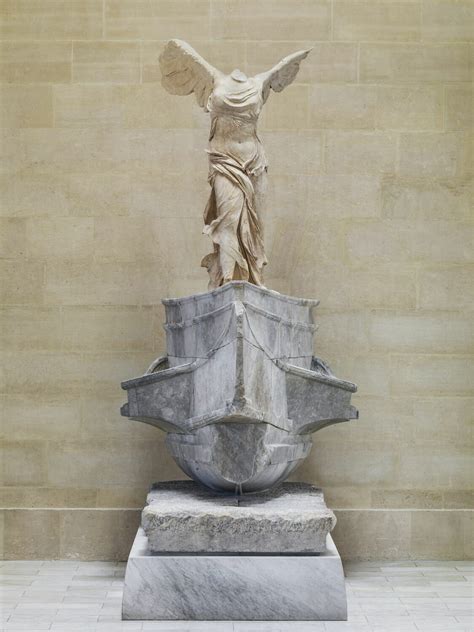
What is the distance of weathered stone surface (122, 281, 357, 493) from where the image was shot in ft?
24.9

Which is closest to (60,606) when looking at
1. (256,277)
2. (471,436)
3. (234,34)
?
(256,277)

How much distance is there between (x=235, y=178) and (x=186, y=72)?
3.66 ft

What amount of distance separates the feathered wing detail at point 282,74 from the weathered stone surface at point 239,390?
5.98ft

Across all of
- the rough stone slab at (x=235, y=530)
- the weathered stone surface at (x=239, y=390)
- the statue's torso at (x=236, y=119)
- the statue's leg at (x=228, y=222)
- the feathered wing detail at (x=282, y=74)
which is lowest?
the rough stone slab at (x=235, y=530)

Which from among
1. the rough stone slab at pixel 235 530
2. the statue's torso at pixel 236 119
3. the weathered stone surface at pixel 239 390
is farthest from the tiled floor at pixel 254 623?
the statue's torso at pixel 236 119

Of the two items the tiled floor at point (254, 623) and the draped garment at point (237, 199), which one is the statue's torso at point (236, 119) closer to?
the draped garment at point (237, 199)

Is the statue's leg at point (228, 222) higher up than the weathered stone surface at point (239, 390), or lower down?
higher up

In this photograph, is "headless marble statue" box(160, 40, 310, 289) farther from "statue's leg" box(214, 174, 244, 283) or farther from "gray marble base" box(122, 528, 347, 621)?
"gray marble base" box(122, 528, 347, 621)

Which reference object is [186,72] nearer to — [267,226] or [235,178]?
[235,178]

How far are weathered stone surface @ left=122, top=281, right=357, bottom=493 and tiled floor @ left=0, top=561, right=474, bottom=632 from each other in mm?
1111

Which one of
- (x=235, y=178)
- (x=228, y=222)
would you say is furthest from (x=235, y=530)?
(x=235, y=178)

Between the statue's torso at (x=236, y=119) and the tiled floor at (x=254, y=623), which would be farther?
the statue's torso at (x=236, y=119)

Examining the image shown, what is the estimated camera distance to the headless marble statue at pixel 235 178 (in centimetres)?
848

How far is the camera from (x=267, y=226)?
988 cm
